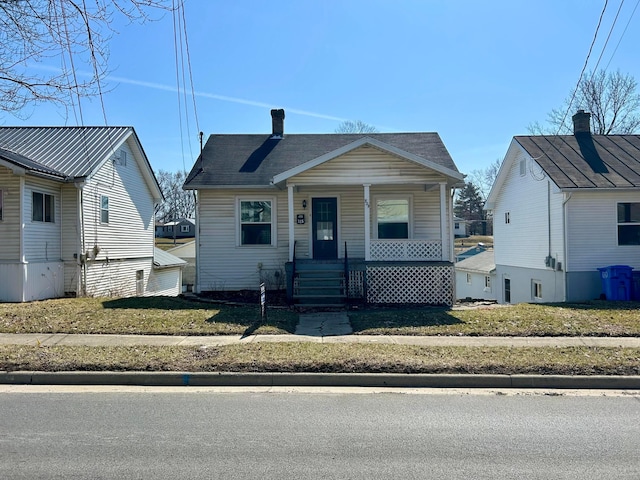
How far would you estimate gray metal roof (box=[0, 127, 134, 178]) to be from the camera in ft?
51.1

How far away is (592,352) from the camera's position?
7527mm

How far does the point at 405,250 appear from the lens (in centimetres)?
1339

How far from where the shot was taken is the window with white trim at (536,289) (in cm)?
1823

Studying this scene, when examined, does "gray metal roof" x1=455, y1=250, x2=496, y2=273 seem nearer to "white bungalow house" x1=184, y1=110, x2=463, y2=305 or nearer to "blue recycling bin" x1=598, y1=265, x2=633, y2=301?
"blue recycling bin" x1=598, y1=265, x2=633, y2=301

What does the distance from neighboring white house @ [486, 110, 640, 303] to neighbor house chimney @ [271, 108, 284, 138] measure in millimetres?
9702

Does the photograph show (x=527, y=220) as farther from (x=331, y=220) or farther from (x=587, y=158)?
(x=331, y=220)

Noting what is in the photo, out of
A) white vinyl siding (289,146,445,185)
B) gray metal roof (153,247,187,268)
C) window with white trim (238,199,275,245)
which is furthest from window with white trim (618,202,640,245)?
gray metal roof (153,247,187,268)

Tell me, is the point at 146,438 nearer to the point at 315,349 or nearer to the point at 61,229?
the point at 315,349

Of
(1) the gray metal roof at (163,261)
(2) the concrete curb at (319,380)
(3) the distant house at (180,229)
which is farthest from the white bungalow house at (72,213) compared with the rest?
(3) the distant house at (180,229)

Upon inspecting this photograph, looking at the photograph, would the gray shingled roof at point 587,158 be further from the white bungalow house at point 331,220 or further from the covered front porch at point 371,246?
the covered front porch at point 371,246

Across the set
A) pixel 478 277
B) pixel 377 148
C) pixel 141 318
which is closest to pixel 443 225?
pixel 377 148

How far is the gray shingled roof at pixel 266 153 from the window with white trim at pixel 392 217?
1.79m

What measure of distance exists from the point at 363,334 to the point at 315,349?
1.85 m

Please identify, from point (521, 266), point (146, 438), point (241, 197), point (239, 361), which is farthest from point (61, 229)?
point (521, 266)
